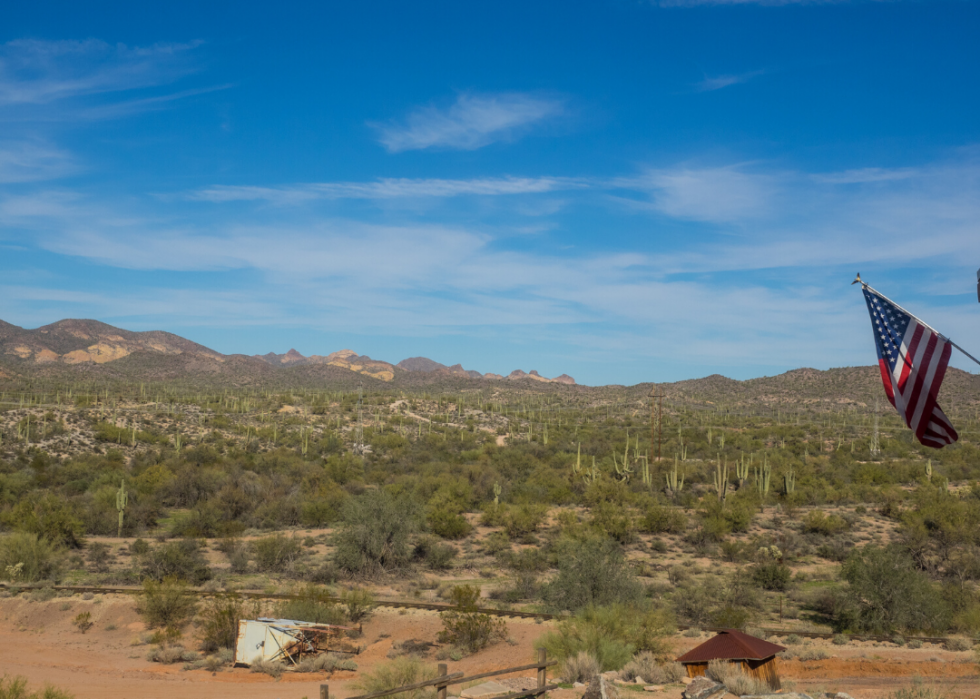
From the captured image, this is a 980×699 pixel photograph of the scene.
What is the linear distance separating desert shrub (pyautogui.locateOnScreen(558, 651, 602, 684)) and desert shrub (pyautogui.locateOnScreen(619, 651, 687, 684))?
65cm

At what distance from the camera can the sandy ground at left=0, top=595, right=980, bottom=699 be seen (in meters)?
16.4

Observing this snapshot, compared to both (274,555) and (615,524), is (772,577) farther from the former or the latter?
(274,555)

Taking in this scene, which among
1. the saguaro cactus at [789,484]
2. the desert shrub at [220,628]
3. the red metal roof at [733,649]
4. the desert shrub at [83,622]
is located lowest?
the desert shrub at [83,622]

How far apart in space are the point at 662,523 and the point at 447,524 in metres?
11.7

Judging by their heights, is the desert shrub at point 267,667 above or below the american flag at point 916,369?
below

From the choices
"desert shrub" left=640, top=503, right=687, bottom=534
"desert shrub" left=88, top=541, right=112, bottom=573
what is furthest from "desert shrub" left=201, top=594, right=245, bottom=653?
"desert shrub" left=640, top=503, right=687, bottom=534

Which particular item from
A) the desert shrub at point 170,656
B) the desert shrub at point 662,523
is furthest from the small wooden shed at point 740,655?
the desert shrub at point 662,523

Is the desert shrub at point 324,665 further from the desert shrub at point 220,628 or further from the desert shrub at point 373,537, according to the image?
the desert shrub at point 373,537

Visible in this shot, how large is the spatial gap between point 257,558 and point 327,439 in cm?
3757

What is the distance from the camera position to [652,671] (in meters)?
16.2

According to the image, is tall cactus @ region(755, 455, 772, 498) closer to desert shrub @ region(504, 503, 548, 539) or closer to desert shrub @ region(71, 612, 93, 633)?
desert shrub @ region(504, 503, 548, 539)

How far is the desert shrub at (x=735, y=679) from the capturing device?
14.2 metres

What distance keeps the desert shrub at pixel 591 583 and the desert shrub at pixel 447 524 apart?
13.7 meters

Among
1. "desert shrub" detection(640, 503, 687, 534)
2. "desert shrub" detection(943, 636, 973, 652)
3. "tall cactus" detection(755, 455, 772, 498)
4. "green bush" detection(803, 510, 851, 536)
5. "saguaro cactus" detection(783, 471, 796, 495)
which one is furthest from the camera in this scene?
"tall cactus" detection(755, 455, 772, 498)
